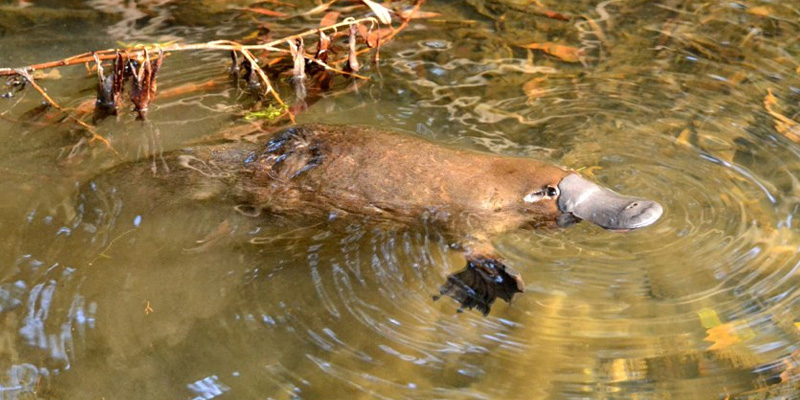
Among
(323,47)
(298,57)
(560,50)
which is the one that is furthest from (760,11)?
(298,57)

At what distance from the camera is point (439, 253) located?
323 centimetres

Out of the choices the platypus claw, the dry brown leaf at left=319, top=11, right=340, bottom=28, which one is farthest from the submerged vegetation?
the platypus claw

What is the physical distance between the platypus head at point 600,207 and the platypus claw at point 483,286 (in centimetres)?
48

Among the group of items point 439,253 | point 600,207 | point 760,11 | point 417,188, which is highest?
point 760,11

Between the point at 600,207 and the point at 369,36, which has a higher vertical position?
the point at 369,36

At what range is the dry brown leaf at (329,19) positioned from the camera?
4846 mm

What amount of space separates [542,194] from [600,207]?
0.24m

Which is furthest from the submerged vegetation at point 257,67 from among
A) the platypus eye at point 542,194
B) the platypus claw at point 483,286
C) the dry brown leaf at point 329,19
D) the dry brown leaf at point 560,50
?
the platypus claw at point 483,286

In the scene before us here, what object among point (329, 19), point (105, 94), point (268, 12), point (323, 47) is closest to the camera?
point (105, 94)

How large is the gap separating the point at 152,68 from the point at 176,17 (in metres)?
1.13

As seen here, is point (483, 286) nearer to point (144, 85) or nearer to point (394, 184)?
point (394, 184)

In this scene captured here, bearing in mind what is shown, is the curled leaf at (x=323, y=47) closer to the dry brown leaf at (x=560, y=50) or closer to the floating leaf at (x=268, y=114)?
the floating leaf at (x=268, y=114)

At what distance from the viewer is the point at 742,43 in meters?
4.63

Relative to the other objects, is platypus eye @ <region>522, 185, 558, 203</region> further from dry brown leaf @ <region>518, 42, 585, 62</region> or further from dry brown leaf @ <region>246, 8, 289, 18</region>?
dry brown leaf @ <region>246, 8, 289, 18</region>
